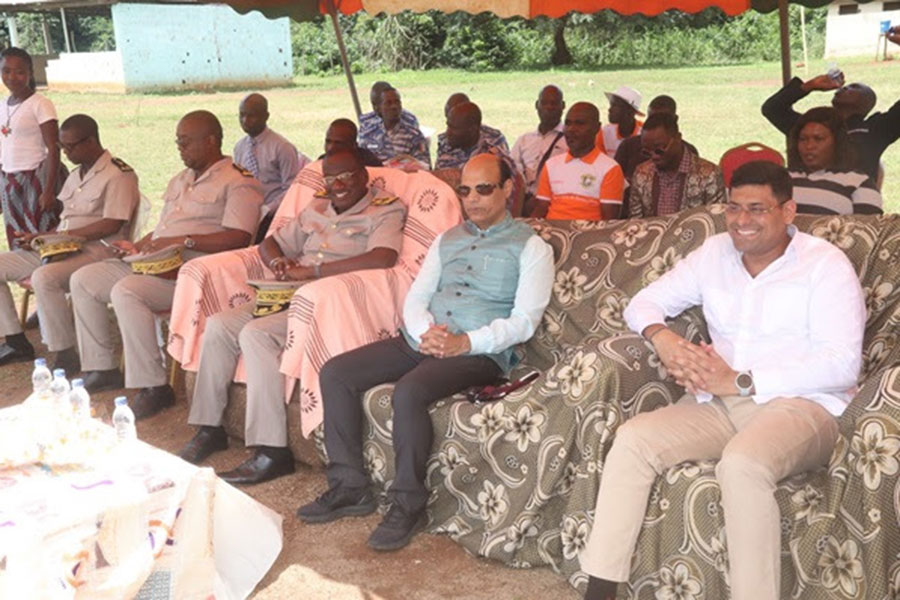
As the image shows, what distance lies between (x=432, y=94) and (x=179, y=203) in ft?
60.0

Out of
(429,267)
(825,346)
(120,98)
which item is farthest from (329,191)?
(120,98)

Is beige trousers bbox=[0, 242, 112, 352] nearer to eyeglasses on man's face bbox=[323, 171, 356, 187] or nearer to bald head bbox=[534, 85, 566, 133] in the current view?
eyeglasses on man's face bbox=[323, 171, 356, 187]

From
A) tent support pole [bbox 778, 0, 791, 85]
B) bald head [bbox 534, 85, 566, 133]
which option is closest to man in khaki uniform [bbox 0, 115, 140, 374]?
bald head [bbox 534, 85, 566, 133]

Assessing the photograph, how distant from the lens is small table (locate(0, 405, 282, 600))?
2.57 meters

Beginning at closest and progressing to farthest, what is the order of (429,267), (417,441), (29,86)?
(417,441) < (429,267) < (29,86)

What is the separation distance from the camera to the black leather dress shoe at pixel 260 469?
4.30 meters

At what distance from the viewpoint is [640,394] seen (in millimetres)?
3424

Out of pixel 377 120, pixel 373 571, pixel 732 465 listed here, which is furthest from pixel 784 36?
pixel 373 571

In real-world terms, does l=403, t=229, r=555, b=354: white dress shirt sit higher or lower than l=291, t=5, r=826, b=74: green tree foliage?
lower

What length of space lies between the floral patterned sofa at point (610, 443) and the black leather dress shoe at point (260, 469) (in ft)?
1.69

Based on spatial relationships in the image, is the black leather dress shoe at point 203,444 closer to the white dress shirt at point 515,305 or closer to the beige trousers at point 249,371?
the beige trousers at point 249,371

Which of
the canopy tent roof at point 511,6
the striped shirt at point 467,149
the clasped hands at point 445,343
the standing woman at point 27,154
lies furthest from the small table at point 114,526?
the canopy tent roof at point 511,6

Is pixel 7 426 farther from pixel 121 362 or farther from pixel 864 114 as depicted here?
pixel 864 114

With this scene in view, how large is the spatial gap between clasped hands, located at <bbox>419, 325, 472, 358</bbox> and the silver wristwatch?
3.57 feet
